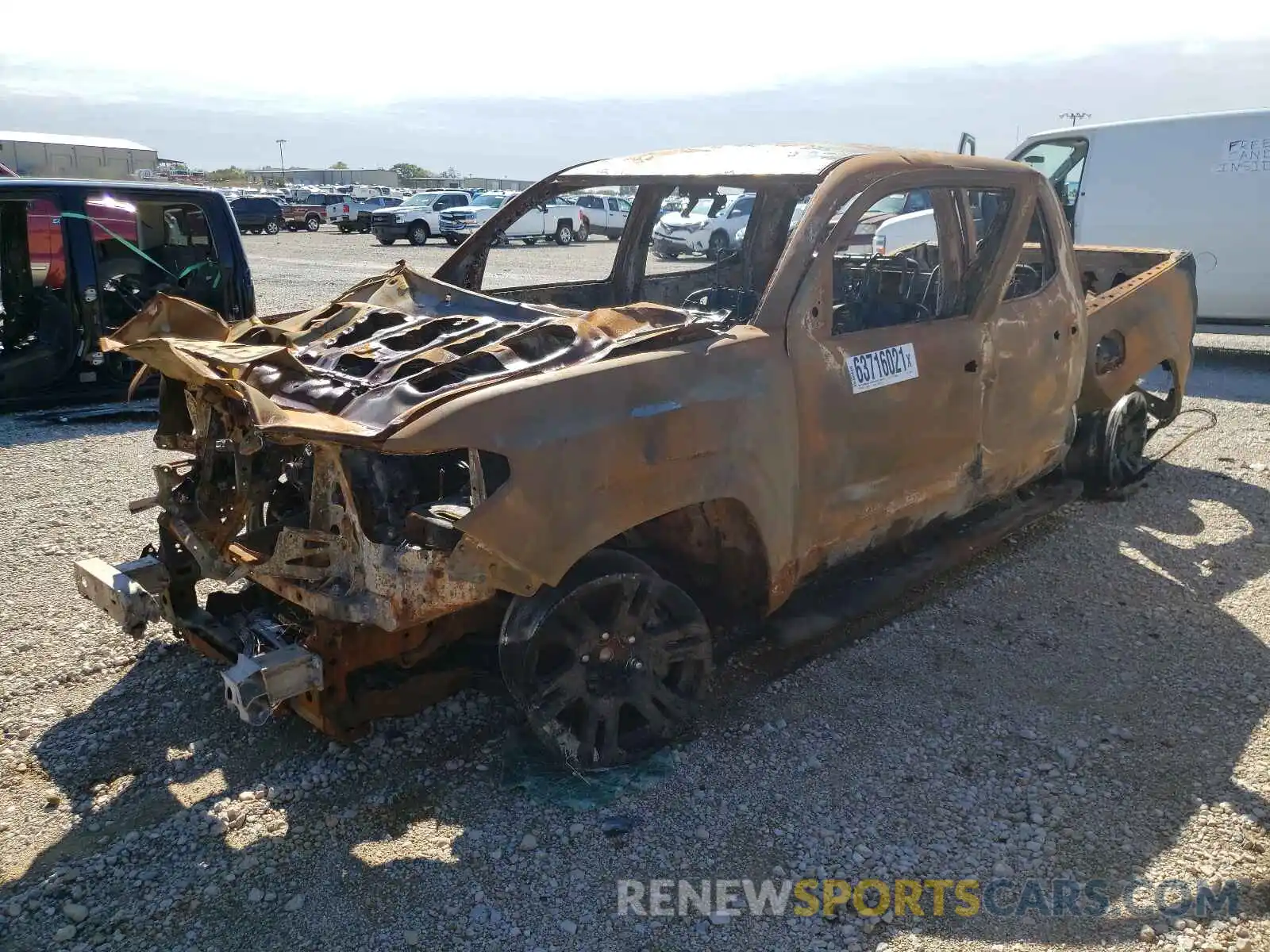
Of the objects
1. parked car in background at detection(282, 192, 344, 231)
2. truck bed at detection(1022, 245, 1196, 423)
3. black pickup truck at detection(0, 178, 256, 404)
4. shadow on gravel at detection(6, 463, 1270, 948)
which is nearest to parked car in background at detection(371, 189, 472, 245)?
parked car in background at detection(282, 192, 344, 231)

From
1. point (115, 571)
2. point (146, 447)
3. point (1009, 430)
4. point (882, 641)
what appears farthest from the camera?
point (146, 447)

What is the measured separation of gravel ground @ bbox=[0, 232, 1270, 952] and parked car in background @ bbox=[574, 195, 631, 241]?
26968mm

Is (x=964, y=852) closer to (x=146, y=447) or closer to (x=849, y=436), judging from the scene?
(x=849, y=436)

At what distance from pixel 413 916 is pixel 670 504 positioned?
1.32 meters

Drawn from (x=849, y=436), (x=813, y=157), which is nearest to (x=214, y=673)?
(x=849, y=436)

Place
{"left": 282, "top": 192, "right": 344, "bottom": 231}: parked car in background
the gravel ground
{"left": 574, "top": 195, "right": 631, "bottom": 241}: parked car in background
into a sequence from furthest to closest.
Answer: {"left": 282, "top": 192, "right": 344, "bottom": 231}: parked car in background < {"left": 574, "top": 195, "right": 631, "bottom": 241}: parked car in background < the gravel ground

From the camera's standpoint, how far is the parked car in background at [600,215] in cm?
3047

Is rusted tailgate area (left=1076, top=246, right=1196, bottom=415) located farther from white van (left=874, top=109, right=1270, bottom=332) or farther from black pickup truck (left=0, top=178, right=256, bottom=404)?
black pickup truck (left=0, top=178, right=256, bottom=404)

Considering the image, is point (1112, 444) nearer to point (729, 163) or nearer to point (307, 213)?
point (729, 163)

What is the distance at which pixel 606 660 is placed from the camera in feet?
10.8

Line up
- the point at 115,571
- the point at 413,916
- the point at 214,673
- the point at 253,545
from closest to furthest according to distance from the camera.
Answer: the point at 413,916 → the point at 253,545 → the point at 115,571 → the point at 214,673

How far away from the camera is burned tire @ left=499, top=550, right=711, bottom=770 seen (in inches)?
122

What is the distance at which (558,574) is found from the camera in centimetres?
284

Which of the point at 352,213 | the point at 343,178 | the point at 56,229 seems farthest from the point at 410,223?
the point at 343,178
